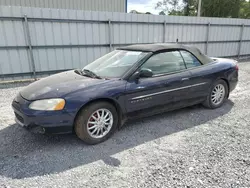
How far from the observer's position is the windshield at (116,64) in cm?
332

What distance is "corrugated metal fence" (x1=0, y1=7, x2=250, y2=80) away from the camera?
638 cm

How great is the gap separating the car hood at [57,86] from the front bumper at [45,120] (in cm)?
19

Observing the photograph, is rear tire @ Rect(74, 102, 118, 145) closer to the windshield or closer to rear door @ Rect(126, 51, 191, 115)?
rear door @ Rect(126, 51, 191, 115)

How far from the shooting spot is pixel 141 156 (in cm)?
268

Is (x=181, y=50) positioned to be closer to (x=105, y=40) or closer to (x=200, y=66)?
(x=200, y=66)

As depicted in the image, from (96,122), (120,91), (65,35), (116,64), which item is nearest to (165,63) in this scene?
(116,64)

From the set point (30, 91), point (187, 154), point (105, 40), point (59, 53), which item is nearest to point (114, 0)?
point (105, 40)

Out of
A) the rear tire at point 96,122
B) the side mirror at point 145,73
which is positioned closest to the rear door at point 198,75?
the side mirror at point 145,73

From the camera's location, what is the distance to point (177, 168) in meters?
2.43

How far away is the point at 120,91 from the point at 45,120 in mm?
1132

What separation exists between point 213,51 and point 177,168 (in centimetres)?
995

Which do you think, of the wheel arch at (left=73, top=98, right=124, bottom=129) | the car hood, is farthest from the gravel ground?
the car hood

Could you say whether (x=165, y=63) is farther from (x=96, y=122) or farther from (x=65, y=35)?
(x=65, y=35)

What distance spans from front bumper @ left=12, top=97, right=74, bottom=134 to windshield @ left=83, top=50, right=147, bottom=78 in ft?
3.20
